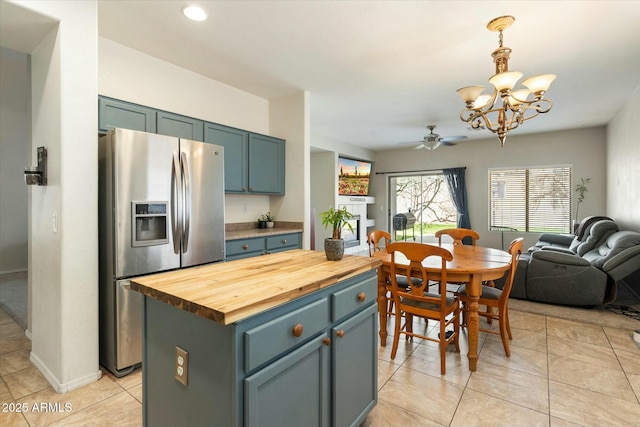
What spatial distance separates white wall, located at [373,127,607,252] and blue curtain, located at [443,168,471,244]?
5.0 inches

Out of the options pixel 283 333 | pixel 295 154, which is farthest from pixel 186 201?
pixel 295 154

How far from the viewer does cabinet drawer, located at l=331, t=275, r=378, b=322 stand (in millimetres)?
1458

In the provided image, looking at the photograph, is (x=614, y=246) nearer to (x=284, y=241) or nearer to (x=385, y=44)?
(x=385, y=44)

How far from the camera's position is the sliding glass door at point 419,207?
8.02 m

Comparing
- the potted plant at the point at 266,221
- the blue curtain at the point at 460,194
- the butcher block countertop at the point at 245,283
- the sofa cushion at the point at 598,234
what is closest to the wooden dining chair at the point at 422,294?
the butcher block countertop at the point at 245,283

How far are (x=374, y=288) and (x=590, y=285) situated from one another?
3.32 metres

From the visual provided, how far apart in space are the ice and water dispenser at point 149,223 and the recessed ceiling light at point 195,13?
1476mm

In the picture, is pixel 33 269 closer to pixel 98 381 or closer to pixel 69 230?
pixel 69 230

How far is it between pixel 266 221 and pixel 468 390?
3.01m

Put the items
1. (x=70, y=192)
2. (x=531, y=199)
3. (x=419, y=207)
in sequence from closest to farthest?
(x=70, y=192) → (x=531, y=199) → (x=419, y=207)

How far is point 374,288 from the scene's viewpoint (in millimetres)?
1793

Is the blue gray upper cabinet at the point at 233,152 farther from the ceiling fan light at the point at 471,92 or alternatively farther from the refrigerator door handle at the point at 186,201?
the ceiling fan light at the point at 471,92

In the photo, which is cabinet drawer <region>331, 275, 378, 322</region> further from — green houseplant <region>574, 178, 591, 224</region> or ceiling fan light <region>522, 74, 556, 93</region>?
green houseplant <region>574, 178, 591, 224</region>

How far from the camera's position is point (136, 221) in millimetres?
2344
